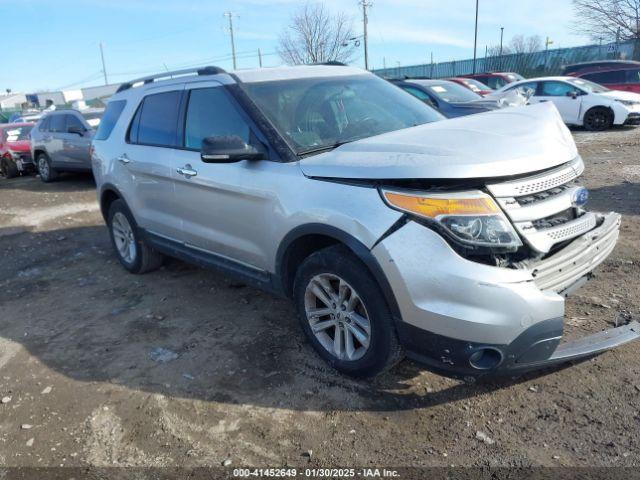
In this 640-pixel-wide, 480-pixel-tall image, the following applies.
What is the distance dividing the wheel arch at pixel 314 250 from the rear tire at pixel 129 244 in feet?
7.67

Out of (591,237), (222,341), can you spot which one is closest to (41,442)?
(222,341)

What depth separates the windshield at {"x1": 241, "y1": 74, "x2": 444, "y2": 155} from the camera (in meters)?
3.45

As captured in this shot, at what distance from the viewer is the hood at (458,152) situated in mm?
2555

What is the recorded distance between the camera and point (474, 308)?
94.7 inches

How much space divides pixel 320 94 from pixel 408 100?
83cm

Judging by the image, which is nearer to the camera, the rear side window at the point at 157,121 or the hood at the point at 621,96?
the rear side window at the point at 157,121

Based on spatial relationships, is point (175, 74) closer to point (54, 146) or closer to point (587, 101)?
point (54, 146)

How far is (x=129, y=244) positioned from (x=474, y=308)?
4109 millimetres

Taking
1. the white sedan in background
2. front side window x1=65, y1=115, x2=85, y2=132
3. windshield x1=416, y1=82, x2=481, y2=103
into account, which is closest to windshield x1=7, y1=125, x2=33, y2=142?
front side window x1=65, y1=115, x2=85, y2=132

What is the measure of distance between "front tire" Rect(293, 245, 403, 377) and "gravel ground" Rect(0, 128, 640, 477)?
19 centimetres

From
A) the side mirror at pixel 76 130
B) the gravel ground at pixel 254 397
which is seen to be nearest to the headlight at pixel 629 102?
the gravel ground at pixel 254 397

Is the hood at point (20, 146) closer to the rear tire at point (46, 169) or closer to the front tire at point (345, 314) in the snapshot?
the rear tire at point (46, 169)

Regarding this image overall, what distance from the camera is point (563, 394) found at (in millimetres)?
2904

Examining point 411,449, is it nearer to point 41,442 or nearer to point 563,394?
point 563,394
